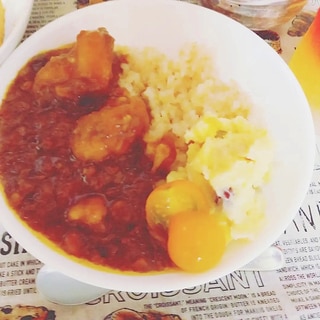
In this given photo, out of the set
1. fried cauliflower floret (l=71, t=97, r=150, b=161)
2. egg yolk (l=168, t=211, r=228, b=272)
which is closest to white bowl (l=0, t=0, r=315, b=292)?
egg yolk (l=168, t=211, r=228, b=272)

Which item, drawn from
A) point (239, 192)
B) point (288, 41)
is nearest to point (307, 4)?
point (288, 41)

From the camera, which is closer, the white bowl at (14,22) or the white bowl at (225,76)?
the white bowl at (225,76)

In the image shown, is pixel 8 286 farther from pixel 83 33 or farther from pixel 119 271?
pixel 83 33

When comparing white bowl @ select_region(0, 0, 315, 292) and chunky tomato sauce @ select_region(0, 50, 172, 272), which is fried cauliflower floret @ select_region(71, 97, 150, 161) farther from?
white bowl @ select_region(0, 0, 315, 292)

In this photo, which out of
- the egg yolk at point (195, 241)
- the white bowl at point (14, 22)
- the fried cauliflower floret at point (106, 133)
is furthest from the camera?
the white bowl at point (14, 22)

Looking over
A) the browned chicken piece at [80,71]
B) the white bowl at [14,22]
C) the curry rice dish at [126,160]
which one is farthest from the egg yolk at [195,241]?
the white bowl at [14,22]

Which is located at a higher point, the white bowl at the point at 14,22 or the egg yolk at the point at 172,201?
the egg yolk at the point at 172,201

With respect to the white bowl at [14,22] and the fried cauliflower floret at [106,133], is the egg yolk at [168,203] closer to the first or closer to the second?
the fried cauliflower floret at [106,133]

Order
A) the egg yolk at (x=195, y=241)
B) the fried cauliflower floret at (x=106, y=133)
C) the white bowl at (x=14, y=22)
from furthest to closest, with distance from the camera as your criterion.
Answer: the white bowl at (x=14, y=22)
the fried cauliflower floret at (x=106, y=133)
the egg yolk at (x=195, y=241)
